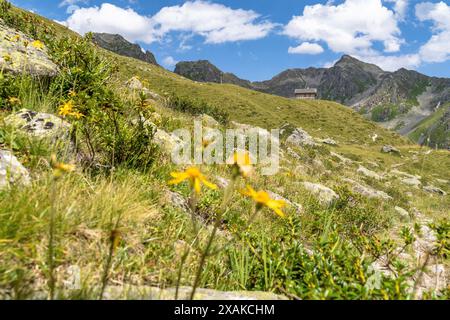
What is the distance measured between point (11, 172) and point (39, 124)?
158 cm

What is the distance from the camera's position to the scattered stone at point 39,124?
14.7ft

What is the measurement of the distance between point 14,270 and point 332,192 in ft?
35.0

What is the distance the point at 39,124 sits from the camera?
469 cm

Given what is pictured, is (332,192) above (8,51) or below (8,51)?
below

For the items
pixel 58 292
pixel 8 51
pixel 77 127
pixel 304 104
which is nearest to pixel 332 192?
pixel 77 127

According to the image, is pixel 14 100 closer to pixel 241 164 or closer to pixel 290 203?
pixel 241 164

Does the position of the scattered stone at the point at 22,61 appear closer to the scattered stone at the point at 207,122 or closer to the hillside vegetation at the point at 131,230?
the hillside vegetation at the point at 131,230

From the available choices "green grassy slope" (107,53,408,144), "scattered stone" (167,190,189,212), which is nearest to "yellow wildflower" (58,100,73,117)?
"scattered stone" (167,190,189,212)

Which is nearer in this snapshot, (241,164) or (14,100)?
(241,164)

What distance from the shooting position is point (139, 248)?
10.5 feet

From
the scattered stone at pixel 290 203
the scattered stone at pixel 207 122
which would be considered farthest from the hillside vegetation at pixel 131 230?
the scattered stone at pixel 207 122

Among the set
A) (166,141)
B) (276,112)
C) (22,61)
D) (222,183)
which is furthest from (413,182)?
(276,112)

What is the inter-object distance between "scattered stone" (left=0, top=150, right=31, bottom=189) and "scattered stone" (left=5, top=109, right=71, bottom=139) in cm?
88
